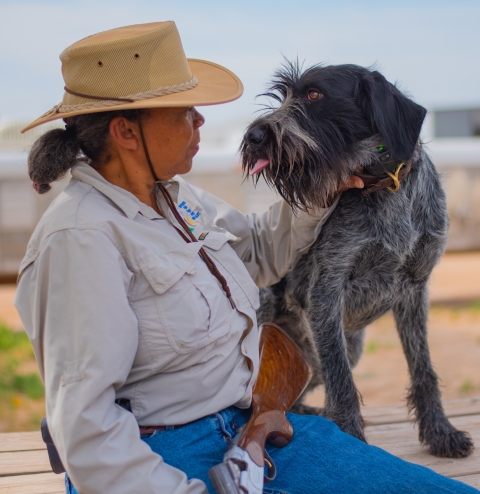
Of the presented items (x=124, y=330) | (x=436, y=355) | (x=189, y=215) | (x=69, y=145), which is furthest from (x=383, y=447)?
(x=436, y=355)

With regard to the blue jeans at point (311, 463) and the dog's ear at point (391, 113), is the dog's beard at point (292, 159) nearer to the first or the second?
the dog's ear at point (391, 113)

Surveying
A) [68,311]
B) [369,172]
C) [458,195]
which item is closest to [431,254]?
[369,172]

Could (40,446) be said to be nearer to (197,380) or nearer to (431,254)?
(197,380)

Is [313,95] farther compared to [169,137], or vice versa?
[313,95]

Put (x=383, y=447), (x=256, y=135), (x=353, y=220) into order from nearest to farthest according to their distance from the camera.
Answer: (x=256, y=135)
(x=353, y=220)
(x=383, y=447)

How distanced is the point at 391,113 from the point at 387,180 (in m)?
0.30

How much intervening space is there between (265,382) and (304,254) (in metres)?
0.91

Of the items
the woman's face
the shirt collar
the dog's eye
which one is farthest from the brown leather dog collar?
the shirt collar

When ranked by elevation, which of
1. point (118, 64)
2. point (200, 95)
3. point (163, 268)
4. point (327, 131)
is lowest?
point (163, 268)

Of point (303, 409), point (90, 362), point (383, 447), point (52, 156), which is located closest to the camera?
point (90, 362)

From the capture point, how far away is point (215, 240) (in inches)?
99.5

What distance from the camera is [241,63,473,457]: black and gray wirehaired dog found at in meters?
2.84

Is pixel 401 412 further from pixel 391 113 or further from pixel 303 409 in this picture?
pixel 391 113

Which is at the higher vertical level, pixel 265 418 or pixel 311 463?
pixel 265 418
